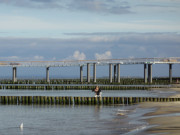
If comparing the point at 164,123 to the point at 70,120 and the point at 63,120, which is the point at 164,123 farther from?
the point at 63,120

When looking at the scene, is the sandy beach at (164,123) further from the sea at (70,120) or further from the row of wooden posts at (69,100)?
the row of wooden posts at (69,100)

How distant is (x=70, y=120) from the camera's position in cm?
4116

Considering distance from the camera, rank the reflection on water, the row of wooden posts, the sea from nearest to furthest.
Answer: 1. the sea
2. the reflection on water
3. the row of wooden posts

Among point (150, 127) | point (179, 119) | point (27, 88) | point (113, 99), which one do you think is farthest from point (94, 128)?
point (27, 88)

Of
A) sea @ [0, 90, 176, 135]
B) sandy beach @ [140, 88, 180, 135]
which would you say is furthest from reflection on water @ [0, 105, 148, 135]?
sandy beach @ [140, 88, 180, 135]

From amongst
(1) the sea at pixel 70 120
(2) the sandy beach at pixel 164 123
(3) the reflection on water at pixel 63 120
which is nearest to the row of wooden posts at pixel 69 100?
(1) the sea at pixel 70 120

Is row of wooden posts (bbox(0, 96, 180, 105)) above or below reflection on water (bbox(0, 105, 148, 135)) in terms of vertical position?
above

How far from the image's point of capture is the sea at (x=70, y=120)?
110 feet

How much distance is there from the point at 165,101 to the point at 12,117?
76.8ft

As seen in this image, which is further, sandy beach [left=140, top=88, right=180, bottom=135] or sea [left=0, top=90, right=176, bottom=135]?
sea [left=0, top=90, right=176, bottom=135]

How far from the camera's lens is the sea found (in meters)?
33.6

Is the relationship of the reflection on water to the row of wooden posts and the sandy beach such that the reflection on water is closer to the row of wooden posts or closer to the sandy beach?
the sandy beach

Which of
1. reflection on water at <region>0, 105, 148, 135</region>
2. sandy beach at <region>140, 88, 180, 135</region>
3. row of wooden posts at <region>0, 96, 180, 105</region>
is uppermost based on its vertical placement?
row of wooden posts at <region>0, 96, 180, 105</region>

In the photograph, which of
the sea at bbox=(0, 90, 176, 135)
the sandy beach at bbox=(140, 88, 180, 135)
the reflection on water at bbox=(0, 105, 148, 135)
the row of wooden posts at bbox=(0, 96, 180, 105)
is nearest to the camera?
the sandy beach at bbox=(140, 88, 180, 135)
